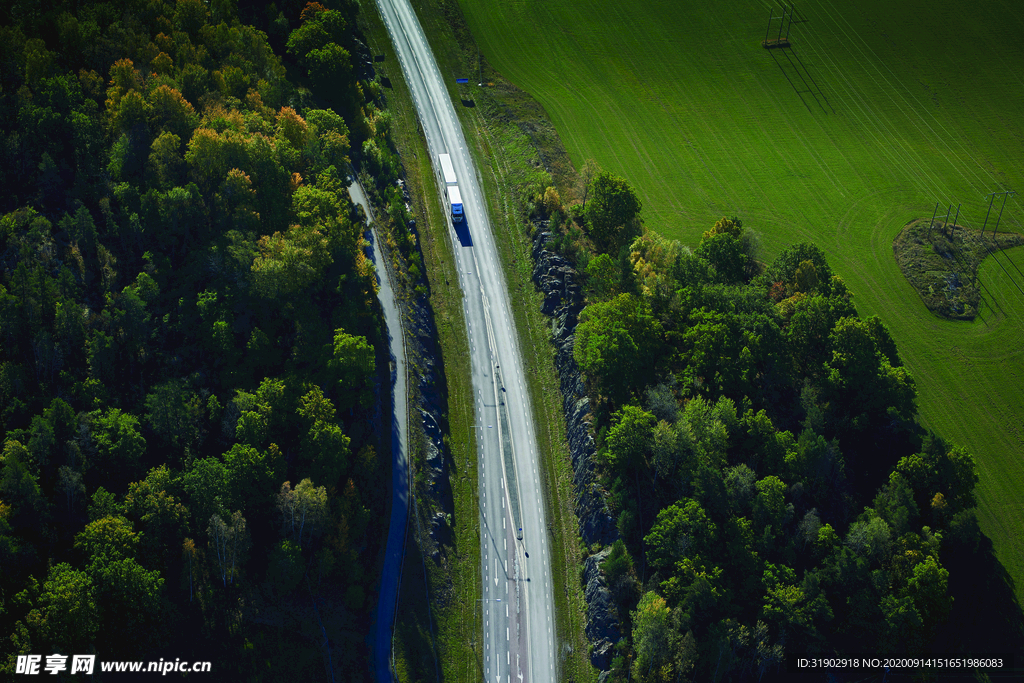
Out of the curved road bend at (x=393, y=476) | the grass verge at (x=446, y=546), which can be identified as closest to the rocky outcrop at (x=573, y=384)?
the grass verge at (x=446, y=546)

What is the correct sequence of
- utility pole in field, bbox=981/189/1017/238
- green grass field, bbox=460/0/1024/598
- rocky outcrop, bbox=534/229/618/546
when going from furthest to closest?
1. utility pole in field, bbox=981/189/1017/238
2. green grass field, bbox=460/0/1024/598
3. rocky outcrop, bbox=534/229/618/546

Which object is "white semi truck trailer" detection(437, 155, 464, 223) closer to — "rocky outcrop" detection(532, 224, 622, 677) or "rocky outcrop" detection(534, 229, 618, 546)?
"rocky outcrop" detection(532, 224, 622, 677)

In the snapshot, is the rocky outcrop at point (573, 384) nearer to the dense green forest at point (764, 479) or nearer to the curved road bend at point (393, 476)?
the dense green forest at point (764, 479)

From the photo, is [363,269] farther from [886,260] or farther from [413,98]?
[886,260]

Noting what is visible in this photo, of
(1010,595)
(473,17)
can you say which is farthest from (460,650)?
(473,17)

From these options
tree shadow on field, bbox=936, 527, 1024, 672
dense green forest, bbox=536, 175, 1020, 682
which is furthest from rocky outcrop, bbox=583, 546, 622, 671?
tree shadow on field, bbox=936, 527, 1024, 672
